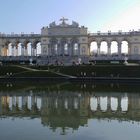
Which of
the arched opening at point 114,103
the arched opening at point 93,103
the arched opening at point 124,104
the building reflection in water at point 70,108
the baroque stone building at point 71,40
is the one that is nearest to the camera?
the building reflection in water at point 70,108

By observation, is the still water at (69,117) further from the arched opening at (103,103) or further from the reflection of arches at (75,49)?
the reflection of arches at (75,49)

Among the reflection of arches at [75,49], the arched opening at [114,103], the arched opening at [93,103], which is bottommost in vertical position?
the arched opening at [114,103]

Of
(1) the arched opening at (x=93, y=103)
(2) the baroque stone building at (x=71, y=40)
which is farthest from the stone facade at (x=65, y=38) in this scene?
(1) the arched opening at (x=93, y=103)

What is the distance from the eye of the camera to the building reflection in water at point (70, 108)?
743 inches

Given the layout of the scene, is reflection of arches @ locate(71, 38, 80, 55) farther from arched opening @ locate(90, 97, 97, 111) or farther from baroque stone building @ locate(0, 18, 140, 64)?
arched opening @ locate(90, 97, 97, 111)

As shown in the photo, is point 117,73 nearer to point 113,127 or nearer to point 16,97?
point 16,97

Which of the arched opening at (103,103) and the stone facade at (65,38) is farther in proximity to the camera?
the stone facade at (65,38)

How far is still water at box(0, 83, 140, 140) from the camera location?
1557cm

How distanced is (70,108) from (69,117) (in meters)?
3.18

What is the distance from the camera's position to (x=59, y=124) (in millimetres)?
17641

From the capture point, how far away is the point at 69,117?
1945 centimetres

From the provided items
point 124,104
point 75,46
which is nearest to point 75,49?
point 75,46

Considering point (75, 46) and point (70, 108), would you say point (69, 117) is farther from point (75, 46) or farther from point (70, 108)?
point (75, 46)

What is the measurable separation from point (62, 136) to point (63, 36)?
73405 millimetres
